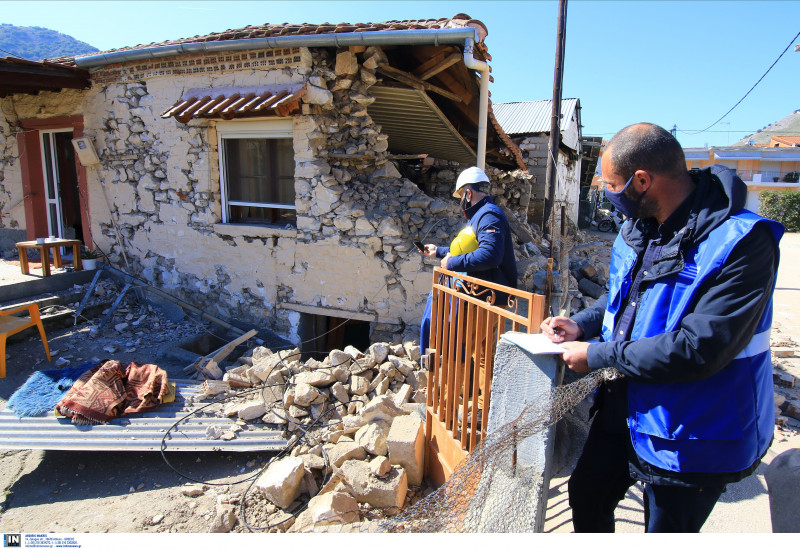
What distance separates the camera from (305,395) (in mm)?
3955

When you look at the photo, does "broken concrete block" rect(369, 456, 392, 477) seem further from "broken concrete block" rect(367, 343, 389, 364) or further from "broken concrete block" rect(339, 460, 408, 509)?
"broken concrete block" rect(367, 343, 389, 364)

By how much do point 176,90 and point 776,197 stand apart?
25.8m

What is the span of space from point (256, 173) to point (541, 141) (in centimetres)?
881

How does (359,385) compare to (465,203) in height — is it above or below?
below

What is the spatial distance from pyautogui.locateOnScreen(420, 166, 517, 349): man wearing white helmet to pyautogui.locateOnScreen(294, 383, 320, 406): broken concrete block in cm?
110

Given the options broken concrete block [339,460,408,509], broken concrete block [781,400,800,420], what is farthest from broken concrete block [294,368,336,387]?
broken concrete block [781,400,800,420]

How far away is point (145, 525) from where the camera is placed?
10.6 ft

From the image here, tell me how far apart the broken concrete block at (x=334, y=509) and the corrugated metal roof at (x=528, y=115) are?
11.6m

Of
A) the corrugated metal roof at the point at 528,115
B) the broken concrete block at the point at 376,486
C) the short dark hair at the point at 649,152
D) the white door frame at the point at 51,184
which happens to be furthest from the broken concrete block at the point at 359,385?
the corrugated metal roof at the point at 528,115

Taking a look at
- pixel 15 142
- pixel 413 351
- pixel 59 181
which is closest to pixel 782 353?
pixel 413 351

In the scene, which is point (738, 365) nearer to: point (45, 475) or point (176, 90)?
point (45, 475)

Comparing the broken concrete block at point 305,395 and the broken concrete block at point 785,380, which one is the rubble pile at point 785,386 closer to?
the broken concrete block at point 785,380

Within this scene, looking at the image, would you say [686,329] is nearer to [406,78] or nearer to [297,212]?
[406,78]

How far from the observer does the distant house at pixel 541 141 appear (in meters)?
12.5
